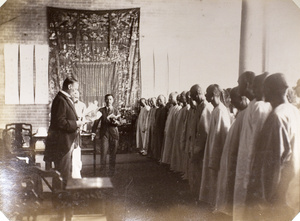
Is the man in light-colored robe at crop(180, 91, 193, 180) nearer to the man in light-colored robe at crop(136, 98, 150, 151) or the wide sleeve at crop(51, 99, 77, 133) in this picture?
the man in light-colored robe at crop(136, 98, 150, 151)

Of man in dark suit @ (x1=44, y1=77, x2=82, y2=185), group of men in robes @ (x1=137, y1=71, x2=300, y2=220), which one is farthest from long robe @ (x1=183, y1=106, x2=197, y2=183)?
man in dark suit @ (x1=44, y1=77, x2=82, y2=185)

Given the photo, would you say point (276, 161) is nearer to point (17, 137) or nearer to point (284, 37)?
point (284, 37)

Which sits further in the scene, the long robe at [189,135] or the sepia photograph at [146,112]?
the long robe at [189,135]

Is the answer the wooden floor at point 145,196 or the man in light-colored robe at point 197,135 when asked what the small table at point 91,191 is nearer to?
the wooden floor at point 145,196

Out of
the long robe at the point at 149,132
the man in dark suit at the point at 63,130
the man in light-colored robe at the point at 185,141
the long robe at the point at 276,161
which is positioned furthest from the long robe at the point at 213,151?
the man in dark suit at the point at 63,130

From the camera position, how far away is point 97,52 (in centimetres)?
284

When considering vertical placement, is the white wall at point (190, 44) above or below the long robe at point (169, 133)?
above

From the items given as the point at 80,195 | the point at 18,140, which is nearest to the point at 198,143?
the point at 80,195

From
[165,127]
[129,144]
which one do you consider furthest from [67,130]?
[165,127]

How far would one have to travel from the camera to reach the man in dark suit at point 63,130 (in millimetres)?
2801

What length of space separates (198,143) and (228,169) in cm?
26

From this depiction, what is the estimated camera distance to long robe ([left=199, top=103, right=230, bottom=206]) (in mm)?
2873

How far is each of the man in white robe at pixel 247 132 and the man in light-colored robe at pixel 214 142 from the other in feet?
0.44

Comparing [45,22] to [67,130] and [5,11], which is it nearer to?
[5,11]
